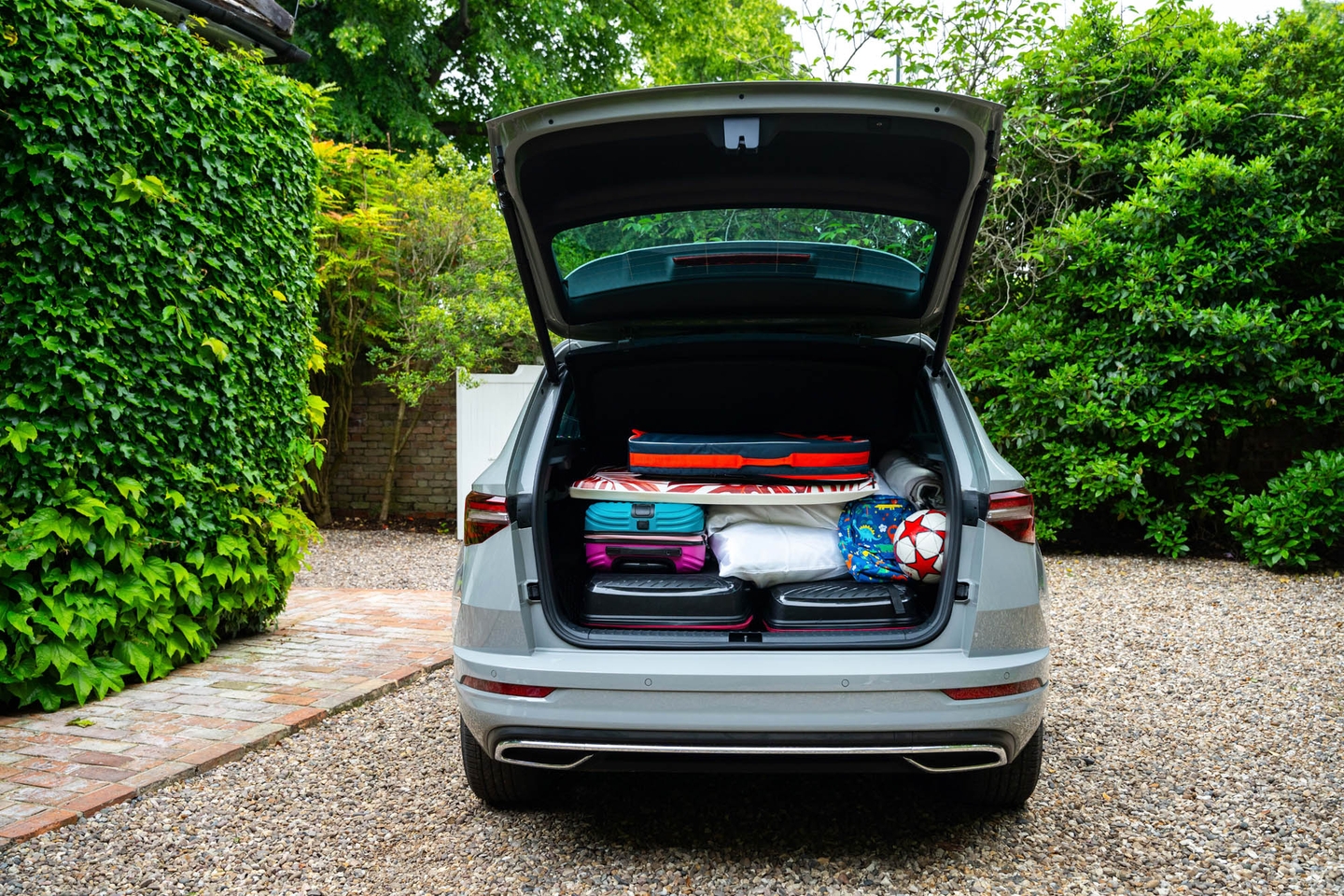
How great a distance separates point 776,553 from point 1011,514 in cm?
68

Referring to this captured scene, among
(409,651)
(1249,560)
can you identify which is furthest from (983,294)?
(409,651)

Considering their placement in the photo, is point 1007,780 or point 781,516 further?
point 781,516

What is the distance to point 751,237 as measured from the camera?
9.52 ft

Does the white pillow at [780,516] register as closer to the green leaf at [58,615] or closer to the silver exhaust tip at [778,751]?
the silver exhaust tip at [778,751]

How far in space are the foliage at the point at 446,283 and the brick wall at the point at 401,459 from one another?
61 cm

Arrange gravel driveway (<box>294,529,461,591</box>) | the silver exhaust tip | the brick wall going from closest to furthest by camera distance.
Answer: the silver exhaust tip < gravel driveway (<box>294,529,461,591</box>) < the brick wall

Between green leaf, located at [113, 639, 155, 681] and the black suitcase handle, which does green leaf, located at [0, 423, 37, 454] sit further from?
the black suitcase handle

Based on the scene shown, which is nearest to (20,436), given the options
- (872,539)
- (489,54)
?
(872,539)

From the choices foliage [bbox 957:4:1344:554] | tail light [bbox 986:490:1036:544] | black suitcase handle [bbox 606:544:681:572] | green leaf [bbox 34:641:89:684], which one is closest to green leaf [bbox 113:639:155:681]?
green leaf [bbox 34:641:89:684]

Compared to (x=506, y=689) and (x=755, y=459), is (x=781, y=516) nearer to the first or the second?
(x=755, y=459)

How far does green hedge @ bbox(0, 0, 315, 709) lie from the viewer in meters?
3.35

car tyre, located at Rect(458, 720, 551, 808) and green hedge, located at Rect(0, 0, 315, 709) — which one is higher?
green hedge, located at Rect(0, 0, 315, 709)

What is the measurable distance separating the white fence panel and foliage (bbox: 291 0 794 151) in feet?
12.0

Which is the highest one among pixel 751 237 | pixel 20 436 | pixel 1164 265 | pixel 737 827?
pixel 1164 265
